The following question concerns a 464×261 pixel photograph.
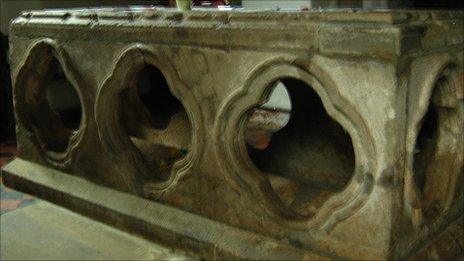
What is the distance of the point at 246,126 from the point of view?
4.97ft

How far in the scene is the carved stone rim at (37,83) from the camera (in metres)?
1.98

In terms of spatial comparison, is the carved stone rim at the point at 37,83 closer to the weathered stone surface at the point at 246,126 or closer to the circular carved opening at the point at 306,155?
the weathered stone surface at the point at 246,126

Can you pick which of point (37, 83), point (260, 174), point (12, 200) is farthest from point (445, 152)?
point (12, 200)

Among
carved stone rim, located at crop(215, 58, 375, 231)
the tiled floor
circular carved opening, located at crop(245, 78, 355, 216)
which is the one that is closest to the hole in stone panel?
circular carved opening, located at crop(245, 78, 355, 216)

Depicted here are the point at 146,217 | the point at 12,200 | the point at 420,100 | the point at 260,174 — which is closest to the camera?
the point at 420,100

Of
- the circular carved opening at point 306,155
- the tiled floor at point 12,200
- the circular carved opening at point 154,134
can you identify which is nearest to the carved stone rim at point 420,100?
the circular carved opening at point 306,155

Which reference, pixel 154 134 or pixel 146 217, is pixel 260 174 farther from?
pixel 154 134

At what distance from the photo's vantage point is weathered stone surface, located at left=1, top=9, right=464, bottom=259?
121 cm

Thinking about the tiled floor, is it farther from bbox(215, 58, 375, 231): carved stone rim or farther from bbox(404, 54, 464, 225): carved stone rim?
bbox(404, 54, 464, 225): carved stone rim

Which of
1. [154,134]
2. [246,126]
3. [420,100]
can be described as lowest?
[154,134]

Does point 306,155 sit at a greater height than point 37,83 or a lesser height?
lesser

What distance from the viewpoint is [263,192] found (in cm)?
147

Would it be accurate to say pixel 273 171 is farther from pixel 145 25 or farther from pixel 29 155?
pixel 29 155

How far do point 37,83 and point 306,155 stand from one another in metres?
1.27
